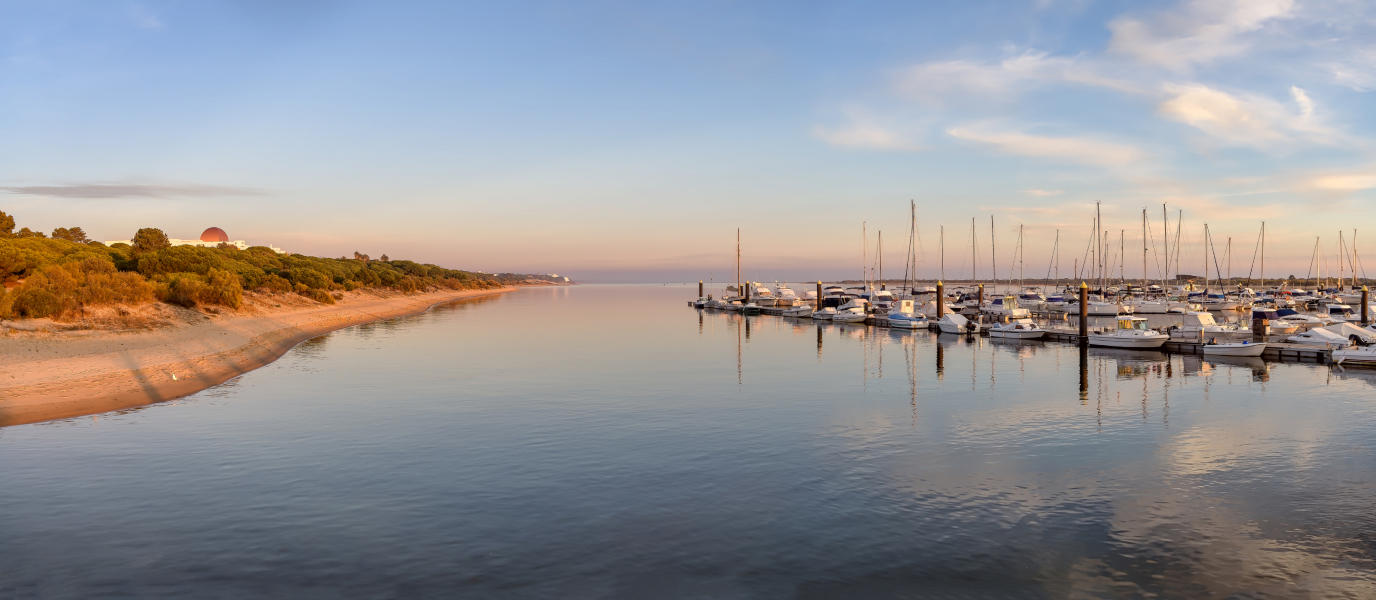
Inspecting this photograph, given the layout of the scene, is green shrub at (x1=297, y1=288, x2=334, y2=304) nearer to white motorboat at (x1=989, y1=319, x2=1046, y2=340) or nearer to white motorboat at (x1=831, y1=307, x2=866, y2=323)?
white motorboat at (x1=831, y1=307, x2=866, y2=323)

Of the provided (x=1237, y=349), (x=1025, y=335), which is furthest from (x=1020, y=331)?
(x=1237, y=349)

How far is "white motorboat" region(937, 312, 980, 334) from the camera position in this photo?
214ft

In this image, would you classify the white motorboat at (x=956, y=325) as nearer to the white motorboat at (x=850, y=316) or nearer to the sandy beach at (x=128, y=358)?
the white motorboat at (x=850, y=316)

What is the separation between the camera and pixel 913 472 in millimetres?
19375

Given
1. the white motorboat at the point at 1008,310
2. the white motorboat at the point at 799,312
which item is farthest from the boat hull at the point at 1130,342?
the white motorboat at the point at 799,312

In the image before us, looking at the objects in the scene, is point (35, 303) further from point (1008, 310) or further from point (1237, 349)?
point (1008, 310)

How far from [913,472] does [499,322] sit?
71647 millimetres

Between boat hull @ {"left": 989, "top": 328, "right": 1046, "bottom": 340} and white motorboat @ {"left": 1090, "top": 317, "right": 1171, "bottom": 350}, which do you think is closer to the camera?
white motorboat @ {"left": 1090, "top": 317, "right": 1171, "bottom": 350}

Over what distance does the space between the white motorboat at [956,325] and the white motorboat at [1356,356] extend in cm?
2581

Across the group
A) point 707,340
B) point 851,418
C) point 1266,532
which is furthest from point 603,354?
point 1266,532

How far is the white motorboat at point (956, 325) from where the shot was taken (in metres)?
65.4

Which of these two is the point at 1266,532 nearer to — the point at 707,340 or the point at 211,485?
the point at 211,485

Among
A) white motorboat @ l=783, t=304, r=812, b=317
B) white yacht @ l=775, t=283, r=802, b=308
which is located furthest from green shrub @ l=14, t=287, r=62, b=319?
white yacht @ l=775, t=283, r=802, b=308

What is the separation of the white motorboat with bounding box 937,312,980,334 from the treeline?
196 feet
